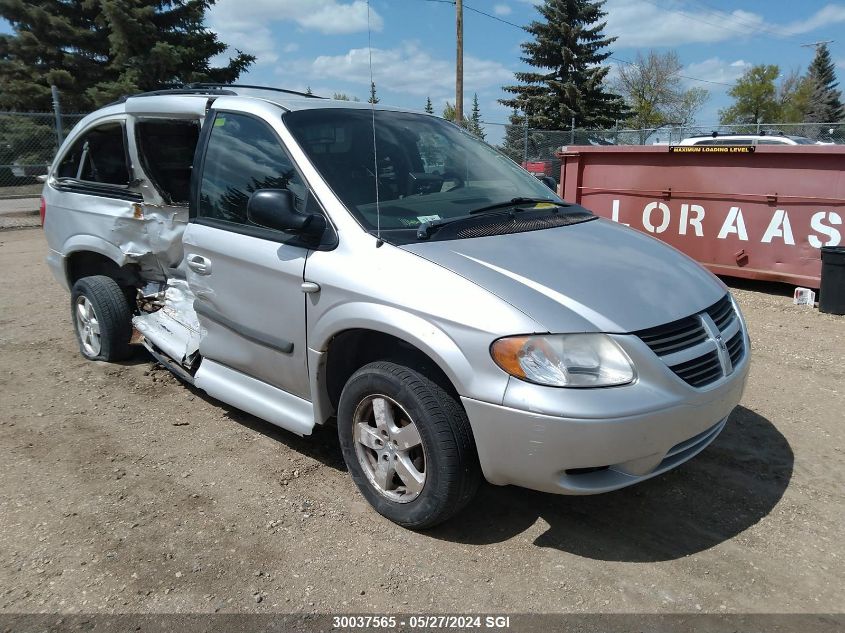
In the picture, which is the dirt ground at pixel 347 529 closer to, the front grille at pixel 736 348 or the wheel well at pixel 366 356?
the wheel well at pixel 366 356

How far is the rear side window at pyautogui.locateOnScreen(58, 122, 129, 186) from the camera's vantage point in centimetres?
469

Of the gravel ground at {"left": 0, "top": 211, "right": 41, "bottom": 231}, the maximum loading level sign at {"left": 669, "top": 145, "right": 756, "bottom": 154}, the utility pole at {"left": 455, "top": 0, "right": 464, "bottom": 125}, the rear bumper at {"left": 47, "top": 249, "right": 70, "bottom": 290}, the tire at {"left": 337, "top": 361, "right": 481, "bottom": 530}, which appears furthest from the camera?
the utility pole at {"left": 455, "top": 0, "right": 464, "bottom": 125}

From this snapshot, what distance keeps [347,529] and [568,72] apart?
39.3 m

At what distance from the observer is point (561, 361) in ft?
8.00

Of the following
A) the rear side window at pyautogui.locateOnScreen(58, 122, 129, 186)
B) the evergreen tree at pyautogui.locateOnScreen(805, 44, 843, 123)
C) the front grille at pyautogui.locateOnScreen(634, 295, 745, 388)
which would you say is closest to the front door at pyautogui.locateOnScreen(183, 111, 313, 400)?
the rear side window at pyautogui.locateOnScreen(58, 122, 129, 186)

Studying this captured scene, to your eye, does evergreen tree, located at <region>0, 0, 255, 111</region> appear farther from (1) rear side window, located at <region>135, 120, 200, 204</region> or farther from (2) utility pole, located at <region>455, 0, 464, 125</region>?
(1) rear side window, located at <region>135, 120, 200, 204</region>

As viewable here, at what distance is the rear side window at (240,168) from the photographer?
11.0 feet

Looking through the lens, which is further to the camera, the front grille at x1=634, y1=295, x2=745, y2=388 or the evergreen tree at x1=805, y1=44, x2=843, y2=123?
the evergreen tree at x1=805, y1=44, x2=843, y2=123

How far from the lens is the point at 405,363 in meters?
2.86

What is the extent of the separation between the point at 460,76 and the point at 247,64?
9097 mm

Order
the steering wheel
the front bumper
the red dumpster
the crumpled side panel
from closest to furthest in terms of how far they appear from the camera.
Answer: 1. the front bumper
2. the steering wheel
3. the crumpled side panel
4. the red dumpster

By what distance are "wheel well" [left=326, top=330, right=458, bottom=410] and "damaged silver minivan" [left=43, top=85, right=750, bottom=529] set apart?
1 cm

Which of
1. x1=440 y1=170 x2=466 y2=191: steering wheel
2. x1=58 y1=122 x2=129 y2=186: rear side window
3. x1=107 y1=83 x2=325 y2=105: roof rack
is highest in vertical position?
x1=107 y1=83 x2=325 y2=105: roof rack

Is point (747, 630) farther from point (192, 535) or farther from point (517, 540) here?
point (192, 535)
